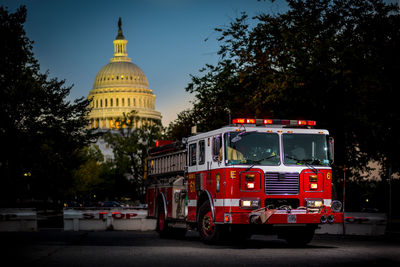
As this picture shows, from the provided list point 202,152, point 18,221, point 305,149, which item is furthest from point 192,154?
point 18,221

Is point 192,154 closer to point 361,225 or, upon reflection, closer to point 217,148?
point 217,148

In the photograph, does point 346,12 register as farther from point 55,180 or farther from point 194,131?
point 55,180

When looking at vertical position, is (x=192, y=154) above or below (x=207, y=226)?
above

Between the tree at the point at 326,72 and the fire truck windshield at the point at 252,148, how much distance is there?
10.1 metres

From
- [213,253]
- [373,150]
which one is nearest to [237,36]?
[373,150]

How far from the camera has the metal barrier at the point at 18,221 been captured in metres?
31.9

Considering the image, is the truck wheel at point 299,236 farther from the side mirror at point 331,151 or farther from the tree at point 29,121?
the tree at point 29,121

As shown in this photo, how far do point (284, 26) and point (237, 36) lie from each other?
2.35m

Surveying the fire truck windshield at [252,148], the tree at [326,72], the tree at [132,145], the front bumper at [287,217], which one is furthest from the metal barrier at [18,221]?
the tree at [132,145]

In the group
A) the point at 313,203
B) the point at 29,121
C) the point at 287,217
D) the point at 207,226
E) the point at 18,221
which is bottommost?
the point at 18,221

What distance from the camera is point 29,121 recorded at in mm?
46875

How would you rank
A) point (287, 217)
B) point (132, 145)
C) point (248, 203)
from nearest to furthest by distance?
point (287, 217)
point (248, 203)
point (132, 145)

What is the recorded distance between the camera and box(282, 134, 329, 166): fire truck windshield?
1991 centimetres

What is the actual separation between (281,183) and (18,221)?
1581 centimetres
